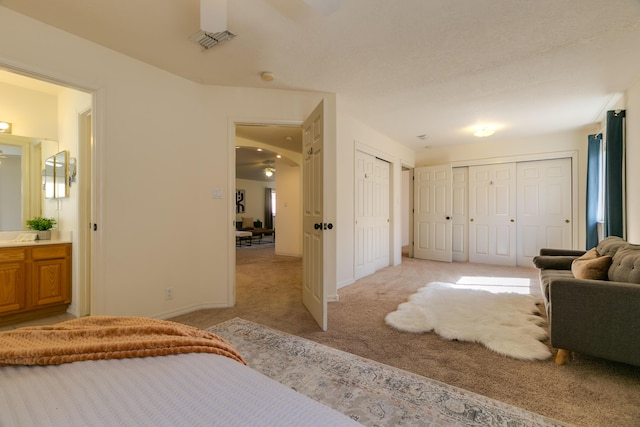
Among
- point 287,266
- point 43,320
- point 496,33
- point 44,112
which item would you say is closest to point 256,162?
point 287,266

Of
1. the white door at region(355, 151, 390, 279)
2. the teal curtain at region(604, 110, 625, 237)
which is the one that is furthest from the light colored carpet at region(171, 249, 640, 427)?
the teal curtain at region(604, 110, 625, 237)

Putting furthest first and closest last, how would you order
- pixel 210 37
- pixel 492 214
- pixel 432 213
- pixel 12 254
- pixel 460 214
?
pixel 432 213 < pixel 460 214 < pixel 492 214 < pixel 12 254 < pixel 210 37

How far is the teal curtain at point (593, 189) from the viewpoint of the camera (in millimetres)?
4418

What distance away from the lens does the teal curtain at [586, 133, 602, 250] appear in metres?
4.42

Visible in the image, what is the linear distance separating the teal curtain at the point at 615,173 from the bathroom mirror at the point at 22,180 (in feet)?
21.6

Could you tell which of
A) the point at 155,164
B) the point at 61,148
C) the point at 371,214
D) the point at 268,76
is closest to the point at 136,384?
the point at 155,164

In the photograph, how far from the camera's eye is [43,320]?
2914 mm

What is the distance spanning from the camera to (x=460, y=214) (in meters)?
6.30

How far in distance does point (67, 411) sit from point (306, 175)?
2.88m

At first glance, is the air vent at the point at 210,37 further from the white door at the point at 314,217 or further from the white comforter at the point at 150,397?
the white comforter at the point at 150,397

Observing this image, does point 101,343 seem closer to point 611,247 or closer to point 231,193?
point 231,193

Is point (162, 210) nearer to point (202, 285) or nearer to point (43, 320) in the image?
point (202, 285)

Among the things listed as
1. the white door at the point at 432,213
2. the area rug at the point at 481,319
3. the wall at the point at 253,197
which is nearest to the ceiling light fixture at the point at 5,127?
the area rug at the point at 481,319

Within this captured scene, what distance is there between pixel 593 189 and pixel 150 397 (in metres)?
6.01
